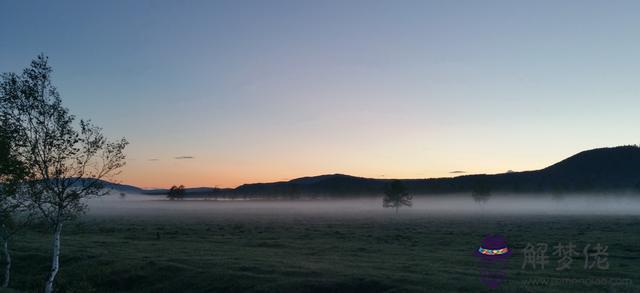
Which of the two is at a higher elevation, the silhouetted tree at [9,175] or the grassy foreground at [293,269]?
the silhouetted tree at [9,175]

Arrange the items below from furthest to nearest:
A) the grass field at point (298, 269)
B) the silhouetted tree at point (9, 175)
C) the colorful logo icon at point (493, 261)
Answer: the silhouetted tree at point (9, 175) < the colorful logo icon at point (493, 261) < the grass field at point (298, 269)

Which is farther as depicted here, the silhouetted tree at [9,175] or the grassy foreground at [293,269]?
the silhouetted tree at [9,175]

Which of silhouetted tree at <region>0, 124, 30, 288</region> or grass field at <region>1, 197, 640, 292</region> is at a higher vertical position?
silhouetted tree at <region>0, 124, 30, 288</region>

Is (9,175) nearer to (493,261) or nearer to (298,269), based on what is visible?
(298,269)

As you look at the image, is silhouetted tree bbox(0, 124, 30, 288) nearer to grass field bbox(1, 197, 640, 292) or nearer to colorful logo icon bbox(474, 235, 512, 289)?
grass field bbox(1, 197, 640, 292)

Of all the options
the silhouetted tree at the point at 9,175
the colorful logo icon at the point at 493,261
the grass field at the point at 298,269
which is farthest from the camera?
the silhouetted tree at the point at 9,175

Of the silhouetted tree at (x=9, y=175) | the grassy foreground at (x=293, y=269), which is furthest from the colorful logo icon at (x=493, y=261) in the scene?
the silhouetted tree at (x=9, y=175)

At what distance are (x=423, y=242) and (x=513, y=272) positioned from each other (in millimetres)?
22004

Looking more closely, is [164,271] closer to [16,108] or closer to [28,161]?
[28,161]

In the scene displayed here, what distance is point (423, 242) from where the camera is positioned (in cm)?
5028

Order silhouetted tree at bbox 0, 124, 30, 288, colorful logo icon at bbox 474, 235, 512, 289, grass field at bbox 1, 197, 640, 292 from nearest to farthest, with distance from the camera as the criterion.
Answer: grass field at bbox 1, 197, 640, 292
colorful logo icon at bbox 474, 235, 512, 289
silhouetted tree at bbox 0, 124, 30, 288

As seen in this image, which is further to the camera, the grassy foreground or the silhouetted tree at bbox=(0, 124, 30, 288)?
the silhouetted tree at bbox=(0, 124, 30, 288)

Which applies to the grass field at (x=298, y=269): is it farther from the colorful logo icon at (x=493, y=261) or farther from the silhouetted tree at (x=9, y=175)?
the silhouetted tree at (x=9, y=175)

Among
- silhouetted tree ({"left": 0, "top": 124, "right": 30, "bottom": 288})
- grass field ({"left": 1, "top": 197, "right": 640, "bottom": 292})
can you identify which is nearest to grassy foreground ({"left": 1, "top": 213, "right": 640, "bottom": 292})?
grass field ({"left": 1, "top": 197, "right": 640, "bottom": 292})
